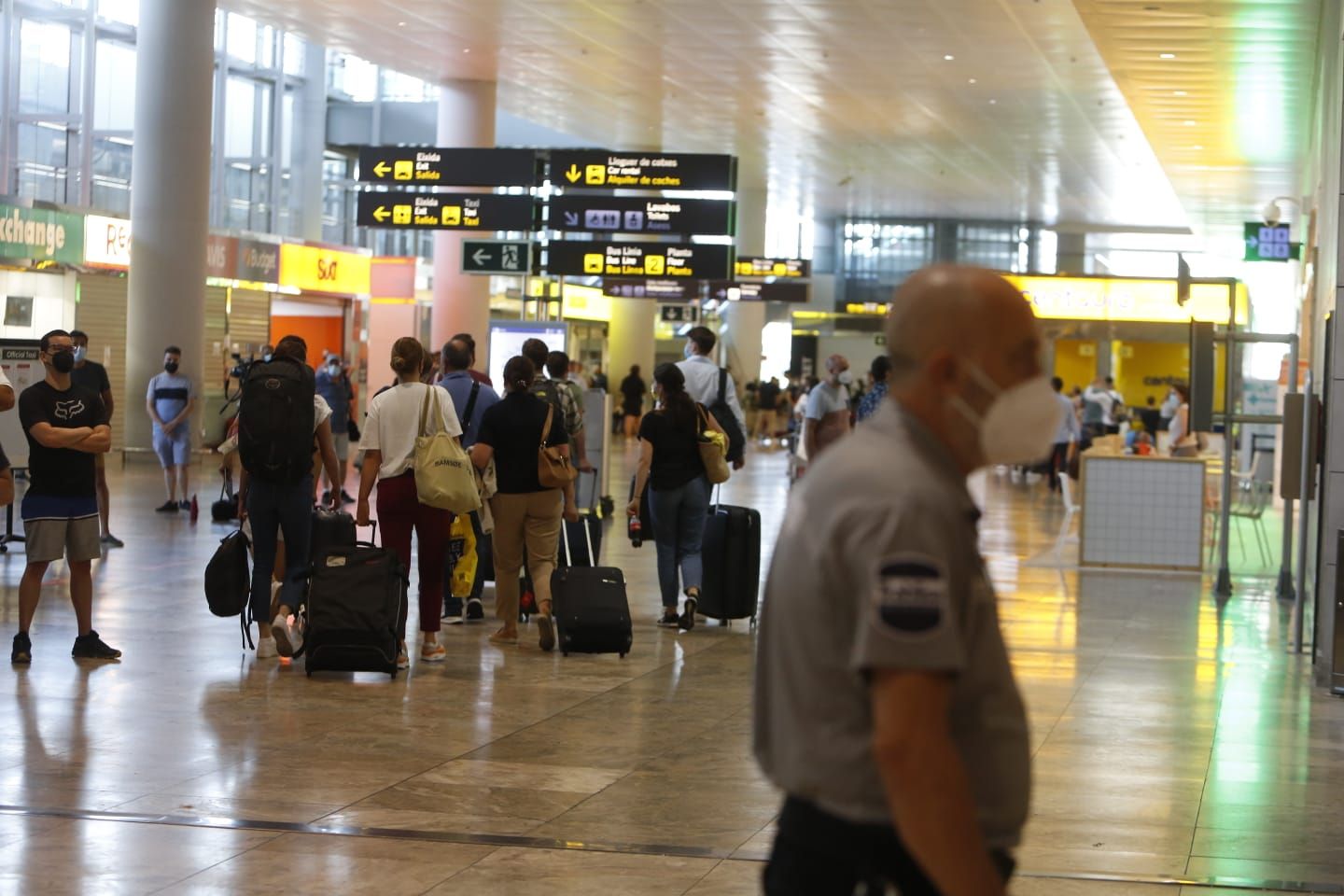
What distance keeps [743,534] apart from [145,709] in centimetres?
437

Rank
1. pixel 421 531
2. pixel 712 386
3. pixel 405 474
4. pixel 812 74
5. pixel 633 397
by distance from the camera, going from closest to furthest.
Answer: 1. pixel 405 474
2. pixel 421 531
3. pixel 712 386
4. pixel 812 74
5. pixel 633 397

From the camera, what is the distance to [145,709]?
799cm

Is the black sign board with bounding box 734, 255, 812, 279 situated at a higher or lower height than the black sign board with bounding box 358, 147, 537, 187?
higher

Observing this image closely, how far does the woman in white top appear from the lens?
9391 mm

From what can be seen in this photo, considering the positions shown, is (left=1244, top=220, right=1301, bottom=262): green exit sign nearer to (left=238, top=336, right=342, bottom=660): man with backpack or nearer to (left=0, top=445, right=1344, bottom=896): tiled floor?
(left=0, top=445, right=1344, bottom=896): tiled floor

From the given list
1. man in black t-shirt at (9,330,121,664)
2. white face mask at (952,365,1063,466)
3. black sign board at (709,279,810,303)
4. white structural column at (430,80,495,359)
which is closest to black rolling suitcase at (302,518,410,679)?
man in black t-shirt at (9,330,121,664)

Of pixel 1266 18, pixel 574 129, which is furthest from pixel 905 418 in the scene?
pixel 574 129

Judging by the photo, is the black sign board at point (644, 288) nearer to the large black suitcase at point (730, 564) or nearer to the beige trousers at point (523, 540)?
the large black suitcase at point (730, 564)

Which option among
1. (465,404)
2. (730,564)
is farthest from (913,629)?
(730,564)

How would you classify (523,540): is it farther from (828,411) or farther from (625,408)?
(625,408)

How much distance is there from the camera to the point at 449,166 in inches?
848

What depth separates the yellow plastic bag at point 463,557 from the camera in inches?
428

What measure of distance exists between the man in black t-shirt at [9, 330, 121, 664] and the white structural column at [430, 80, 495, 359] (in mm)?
18678

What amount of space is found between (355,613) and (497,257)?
1298 cm
